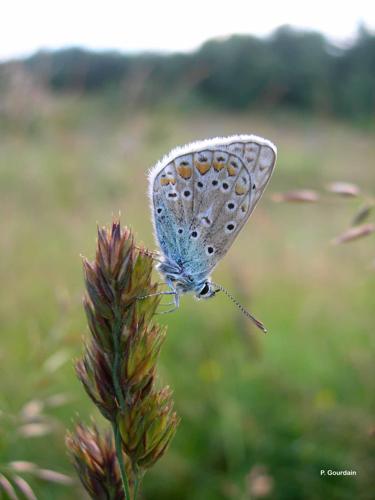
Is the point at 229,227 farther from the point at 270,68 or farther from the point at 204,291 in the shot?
the point at 270,68

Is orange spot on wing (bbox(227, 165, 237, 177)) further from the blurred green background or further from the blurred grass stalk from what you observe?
the blurred grass stalk

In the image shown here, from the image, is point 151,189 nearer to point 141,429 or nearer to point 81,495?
point 141,429

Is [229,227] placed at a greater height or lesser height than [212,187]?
lesser

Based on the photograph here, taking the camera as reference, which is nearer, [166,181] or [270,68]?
[166,181]

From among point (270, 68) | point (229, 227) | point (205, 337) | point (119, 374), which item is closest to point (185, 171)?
point (229, 227)

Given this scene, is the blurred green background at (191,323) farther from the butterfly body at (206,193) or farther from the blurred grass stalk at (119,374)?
the blurred grass stalk at (119,374)

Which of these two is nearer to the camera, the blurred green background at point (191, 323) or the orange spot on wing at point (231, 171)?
the orange spot on wing at point (231, 171)

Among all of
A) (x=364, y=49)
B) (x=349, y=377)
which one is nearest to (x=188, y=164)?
(x=349, y=377)

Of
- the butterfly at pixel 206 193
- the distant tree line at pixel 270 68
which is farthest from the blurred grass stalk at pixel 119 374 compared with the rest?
the distant tree line at pixel 270 68
